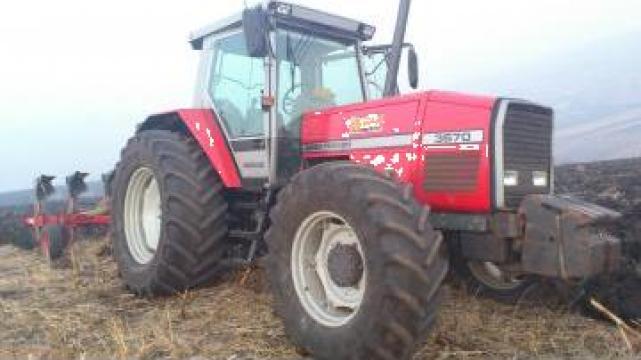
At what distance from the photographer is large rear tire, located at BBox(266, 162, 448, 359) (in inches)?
177

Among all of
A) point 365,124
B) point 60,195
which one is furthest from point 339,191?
point 60,195

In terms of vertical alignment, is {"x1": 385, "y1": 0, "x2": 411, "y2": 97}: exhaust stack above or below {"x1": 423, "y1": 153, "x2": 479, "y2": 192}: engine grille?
above

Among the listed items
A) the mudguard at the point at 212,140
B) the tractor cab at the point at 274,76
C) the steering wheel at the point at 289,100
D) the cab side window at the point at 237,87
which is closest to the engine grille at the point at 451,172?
the tractor cab at the point at 274,76

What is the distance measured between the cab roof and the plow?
346 centimetres

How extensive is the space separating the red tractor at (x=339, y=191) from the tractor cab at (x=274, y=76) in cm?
2

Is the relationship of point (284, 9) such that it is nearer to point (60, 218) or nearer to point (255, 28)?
point (255, 28)

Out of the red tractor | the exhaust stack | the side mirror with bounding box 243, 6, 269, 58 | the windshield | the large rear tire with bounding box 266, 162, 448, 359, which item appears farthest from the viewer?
the exhaust stack

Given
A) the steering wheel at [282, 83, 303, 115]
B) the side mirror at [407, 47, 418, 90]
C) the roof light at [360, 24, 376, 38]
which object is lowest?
the steering wheel at [282, 83, 303, 115]

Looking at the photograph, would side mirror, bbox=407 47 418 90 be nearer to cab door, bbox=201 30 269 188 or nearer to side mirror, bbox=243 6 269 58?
cab door, bbox=201 30 269 188

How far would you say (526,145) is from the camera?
5602 mm

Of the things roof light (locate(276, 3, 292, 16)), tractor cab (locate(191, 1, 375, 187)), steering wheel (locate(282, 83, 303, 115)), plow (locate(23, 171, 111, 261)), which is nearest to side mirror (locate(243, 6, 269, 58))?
tractor cab (locate(191, 1, 375, 187))

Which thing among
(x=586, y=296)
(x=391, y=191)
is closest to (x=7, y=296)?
(x=391, y=191)

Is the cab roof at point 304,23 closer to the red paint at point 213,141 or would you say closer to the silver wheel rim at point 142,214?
the red paint at point 213,141

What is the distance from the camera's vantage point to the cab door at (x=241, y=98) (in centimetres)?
687
